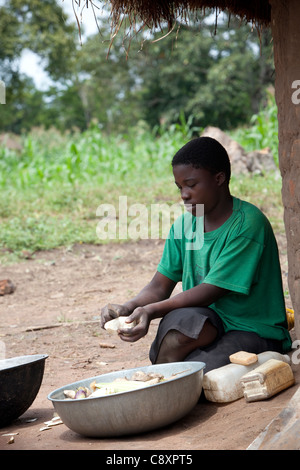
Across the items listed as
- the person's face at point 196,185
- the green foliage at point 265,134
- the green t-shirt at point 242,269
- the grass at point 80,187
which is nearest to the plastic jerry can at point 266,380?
the green t-shirt at point 242,269

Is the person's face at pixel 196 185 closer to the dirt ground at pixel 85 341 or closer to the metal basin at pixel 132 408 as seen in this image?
the metal basin at pixel 132 408

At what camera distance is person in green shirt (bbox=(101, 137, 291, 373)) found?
2.86 m

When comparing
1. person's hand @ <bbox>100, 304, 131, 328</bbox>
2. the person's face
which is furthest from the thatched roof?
person's hand @ <bbox>100, 304, 131, 328</bbox>

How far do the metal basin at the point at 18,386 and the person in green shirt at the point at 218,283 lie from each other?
0.43 m

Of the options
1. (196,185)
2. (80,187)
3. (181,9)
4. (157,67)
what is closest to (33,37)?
(157,67)

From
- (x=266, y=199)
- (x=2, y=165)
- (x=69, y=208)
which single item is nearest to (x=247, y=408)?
(x=266, y=199)

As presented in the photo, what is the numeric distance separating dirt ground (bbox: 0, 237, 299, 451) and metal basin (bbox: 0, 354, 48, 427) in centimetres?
8

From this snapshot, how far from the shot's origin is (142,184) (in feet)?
29.5

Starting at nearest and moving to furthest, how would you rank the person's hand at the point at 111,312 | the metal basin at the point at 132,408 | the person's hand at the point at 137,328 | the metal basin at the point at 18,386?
the metal basin at the point at 132,408
the person's hand at the point at 137,328
the metal basin at the point at 18,386
the person's hand at the point at 111,312

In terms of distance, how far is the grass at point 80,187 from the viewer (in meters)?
7.31

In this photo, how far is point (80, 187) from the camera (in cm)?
896

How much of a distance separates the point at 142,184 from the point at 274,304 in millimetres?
6106

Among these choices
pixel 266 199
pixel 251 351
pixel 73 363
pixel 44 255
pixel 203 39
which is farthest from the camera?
pixel 203 39
